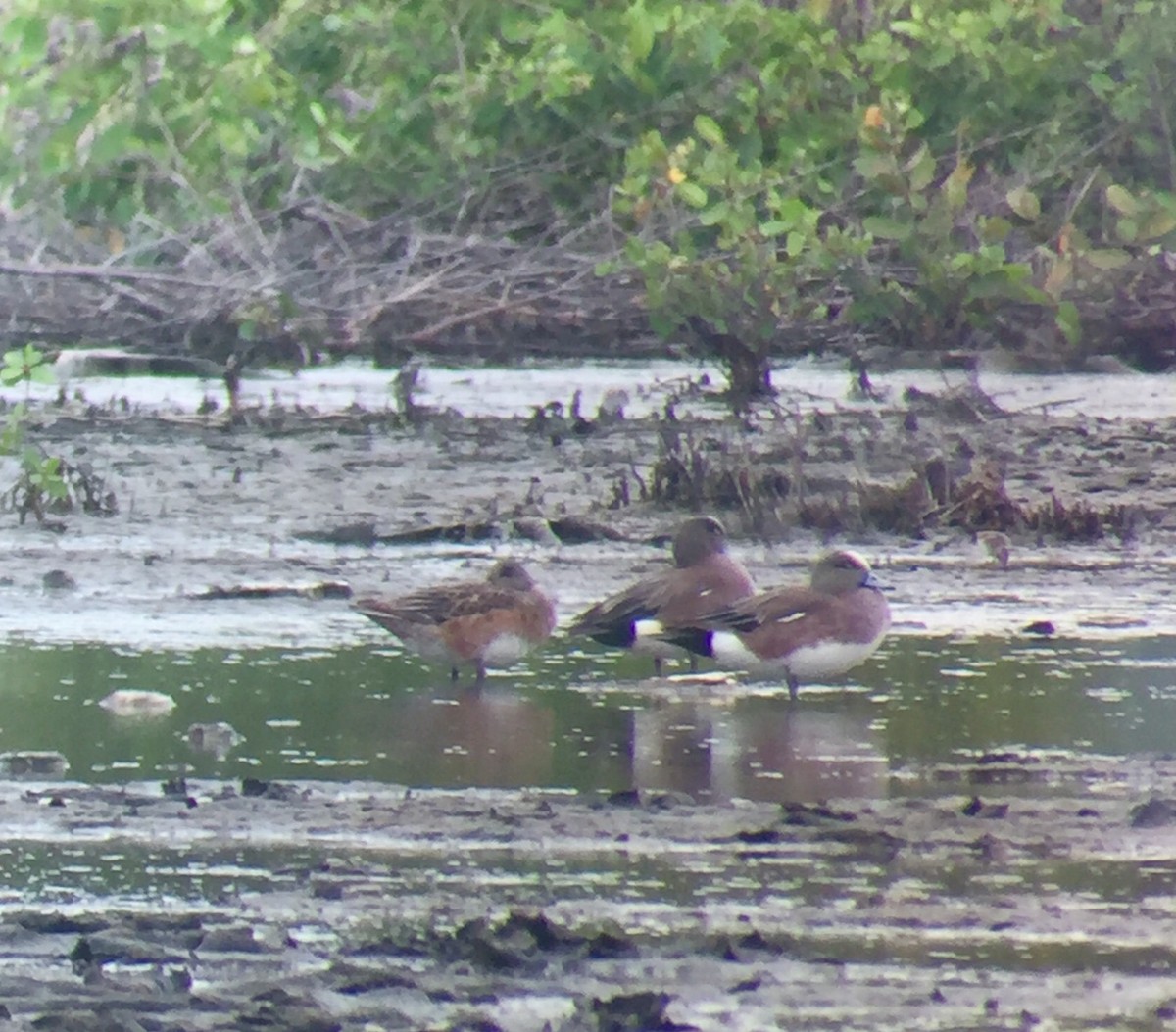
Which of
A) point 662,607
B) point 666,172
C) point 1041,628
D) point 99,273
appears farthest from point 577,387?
point 662,607

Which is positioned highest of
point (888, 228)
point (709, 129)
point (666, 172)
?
point (709, 129)

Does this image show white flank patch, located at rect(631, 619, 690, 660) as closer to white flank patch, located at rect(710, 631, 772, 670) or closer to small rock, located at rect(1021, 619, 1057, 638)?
white flank patch, located at rect(710, 631, 772, 670)

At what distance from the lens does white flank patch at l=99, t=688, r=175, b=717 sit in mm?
9250

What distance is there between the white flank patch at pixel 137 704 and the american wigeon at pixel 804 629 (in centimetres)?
169

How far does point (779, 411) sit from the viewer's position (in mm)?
19828

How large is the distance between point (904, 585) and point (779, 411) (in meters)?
7.07

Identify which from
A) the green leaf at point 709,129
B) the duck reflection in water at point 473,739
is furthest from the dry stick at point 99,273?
the duck reflection in water at point 473,739

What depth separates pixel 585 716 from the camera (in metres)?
9.41

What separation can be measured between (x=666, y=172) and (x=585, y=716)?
10607mm

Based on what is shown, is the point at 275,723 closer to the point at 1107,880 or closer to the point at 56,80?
the point at 1107,880

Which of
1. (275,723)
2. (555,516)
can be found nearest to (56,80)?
(555,516)

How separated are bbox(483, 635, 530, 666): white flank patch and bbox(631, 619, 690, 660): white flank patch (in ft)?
1.17

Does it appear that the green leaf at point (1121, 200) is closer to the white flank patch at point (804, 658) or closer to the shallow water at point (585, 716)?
the shallow water at point (585, 716)

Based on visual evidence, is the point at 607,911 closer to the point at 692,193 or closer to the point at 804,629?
the point at 804,629
